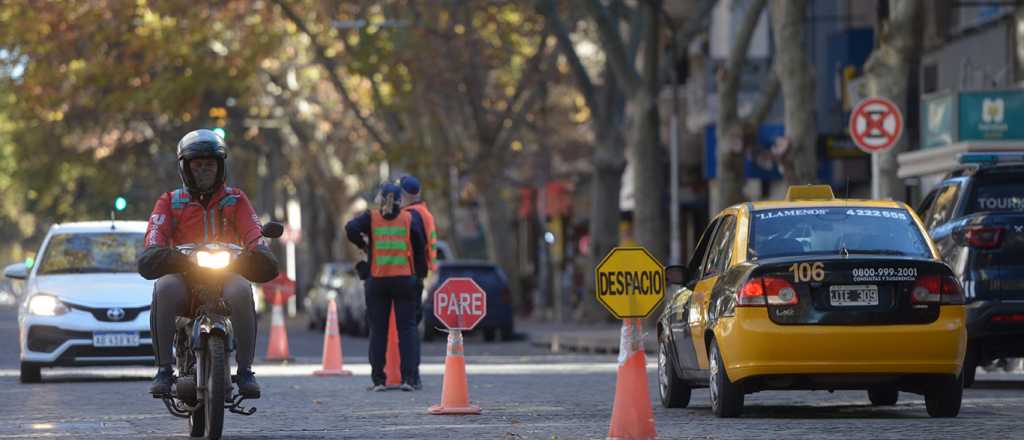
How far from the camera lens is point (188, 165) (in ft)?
42.9

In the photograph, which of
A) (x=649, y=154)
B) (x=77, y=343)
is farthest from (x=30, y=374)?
(x=649, y=154)

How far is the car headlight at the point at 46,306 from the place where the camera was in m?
20.3

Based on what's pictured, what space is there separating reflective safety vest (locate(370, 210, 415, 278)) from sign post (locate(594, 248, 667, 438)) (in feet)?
20.6

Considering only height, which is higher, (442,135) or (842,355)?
(442,135)

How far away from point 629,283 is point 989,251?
571cm

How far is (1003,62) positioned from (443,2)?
10267 mm

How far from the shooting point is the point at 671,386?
16094 millimetres

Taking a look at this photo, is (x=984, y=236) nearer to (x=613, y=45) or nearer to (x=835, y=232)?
(x=835, y=232)

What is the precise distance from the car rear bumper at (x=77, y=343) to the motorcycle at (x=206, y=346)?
22.8ft

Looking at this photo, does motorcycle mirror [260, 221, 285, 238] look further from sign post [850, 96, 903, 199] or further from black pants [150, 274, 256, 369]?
sign post [850, 96, 903, 199]

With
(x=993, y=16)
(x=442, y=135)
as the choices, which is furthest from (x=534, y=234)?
(x=993, y=16)

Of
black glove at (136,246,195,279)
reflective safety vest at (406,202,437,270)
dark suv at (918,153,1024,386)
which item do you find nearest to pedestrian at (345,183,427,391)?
reflective safety vest at (406,202,437,270)

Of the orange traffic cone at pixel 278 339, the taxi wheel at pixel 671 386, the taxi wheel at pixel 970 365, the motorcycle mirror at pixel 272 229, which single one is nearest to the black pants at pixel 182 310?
the motorcycle mirror at pixel 272 229

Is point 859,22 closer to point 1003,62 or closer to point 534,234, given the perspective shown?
point 1003,62
